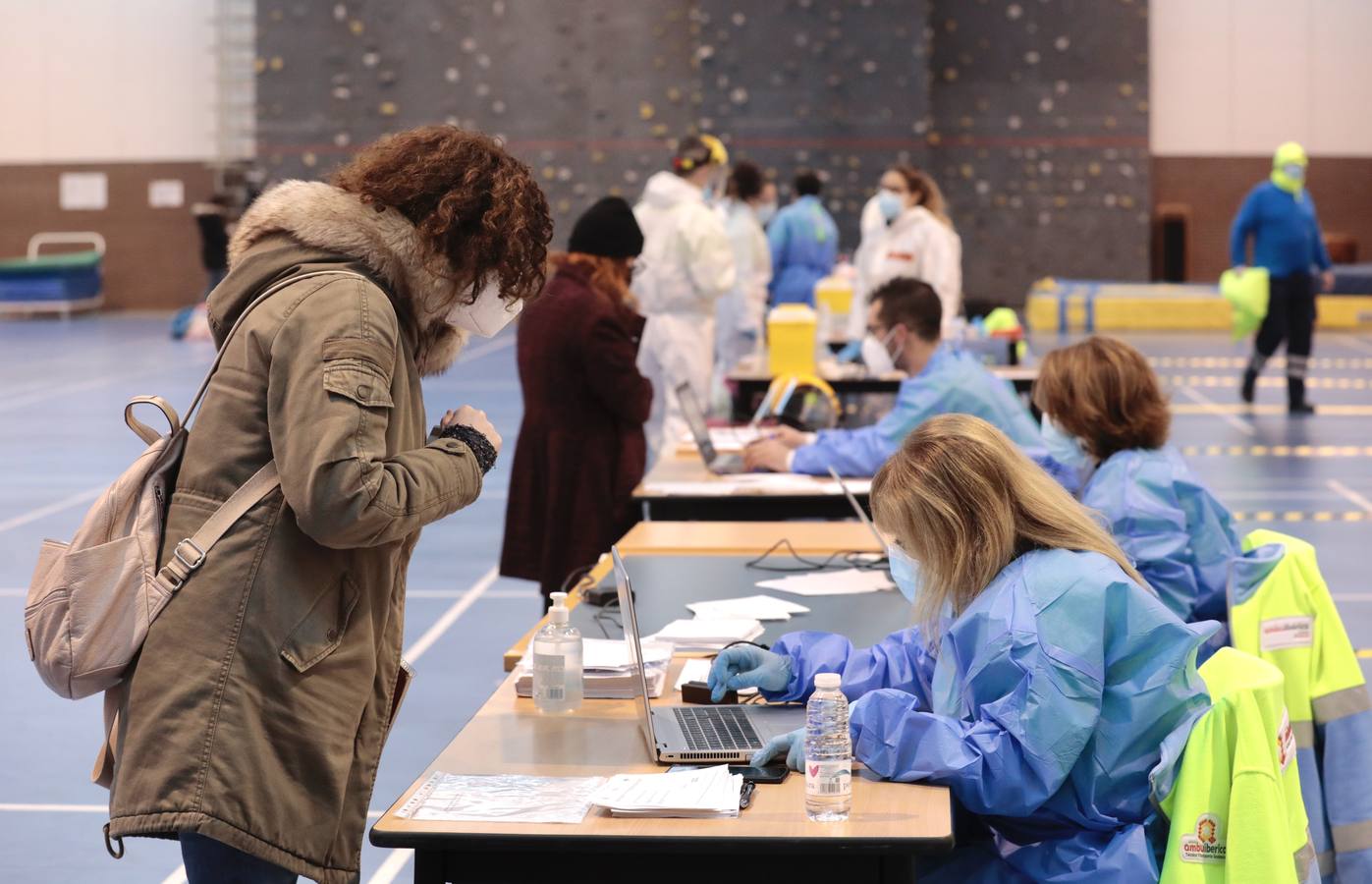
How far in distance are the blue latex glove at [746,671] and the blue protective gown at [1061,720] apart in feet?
1.45

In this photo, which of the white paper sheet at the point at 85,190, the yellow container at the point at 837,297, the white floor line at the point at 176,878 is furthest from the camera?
the white paper sheet at the point at 85,190

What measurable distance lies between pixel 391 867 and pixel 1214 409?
379 inches

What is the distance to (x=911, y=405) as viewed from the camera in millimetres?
5531

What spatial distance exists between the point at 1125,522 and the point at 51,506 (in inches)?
262

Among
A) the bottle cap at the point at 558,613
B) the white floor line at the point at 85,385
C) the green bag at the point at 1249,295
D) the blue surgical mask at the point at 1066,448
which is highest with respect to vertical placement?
the green bag at the point at 1249,295

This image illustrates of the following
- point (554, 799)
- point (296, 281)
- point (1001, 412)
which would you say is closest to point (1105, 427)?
point (1001, 412)

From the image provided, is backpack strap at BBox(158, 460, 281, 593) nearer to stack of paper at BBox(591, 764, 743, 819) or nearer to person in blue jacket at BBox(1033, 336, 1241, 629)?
stack of paper at BBox(591, 764, 743, 819)

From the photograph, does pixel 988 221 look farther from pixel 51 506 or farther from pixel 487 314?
pixel 487 314

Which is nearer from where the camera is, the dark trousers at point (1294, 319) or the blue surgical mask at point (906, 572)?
the blue surgical mask at point (906, 572)

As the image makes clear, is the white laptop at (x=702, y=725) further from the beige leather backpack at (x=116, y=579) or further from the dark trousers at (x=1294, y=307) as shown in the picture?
the dark trousers at (x=1294, y=307)

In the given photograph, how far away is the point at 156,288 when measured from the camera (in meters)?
22.0

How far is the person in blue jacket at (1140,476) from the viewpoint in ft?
12.4

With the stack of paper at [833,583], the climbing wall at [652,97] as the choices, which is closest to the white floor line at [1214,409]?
the climbing wall at [652,97]

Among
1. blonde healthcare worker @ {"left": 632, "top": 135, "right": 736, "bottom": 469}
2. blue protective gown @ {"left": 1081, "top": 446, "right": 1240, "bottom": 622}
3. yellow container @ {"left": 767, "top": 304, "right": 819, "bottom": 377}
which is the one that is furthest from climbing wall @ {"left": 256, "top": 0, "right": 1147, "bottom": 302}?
blue protective gown @ {"left": 1081, "top": 446, "right": 1240, "bottom": 622}
